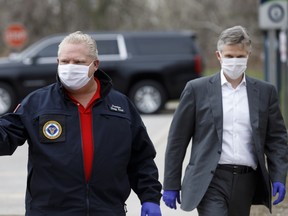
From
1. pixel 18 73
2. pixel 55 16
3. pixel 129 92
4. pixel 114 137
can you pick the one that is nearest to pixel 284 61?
pixel 129 92

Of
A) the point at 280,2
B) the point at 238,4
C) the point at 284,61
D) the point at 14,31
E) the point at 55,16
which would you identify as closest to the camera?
the point at 280,2

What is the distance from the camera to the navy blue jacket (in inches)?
156

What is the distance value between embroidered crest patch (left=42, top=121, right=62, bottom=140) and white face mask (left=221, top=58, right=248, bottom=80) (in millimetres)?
1494

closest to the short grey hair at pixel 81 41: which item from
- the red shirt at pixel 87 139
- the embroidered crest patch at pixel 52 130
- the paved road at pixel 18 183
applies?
the red shirt at pixel 87 139

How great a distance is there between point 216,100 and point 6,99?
1496 cm

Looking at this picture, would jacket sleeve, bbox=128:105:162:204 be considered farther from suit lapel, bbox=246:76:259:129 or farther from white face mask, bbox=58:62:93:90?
suit lapel, bbox=246:76:259:129

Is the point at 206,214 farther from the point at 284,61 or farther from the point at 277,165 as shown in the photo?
the point at 284,61

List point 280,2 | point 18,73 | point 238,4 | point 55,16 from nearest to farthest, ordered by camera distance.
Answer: point 280,2
point 18,73
point 55,16
point 238,4

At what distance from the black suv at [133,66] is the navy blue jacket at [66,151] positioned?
15.5 m

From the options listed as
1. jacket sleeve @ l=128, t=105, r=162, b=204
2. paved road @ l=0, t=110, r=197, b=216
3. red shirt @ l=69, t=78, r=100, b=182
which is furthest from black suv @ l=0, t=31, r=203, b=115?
red shirt @ l=69, t=78, r=100, b=182

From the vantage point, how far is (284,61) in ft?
69.6

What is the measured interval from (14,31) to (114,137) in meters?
23.4

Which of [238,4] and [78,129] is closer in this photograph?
[78,129]

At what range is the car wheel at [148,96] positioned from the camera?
19797 mm
